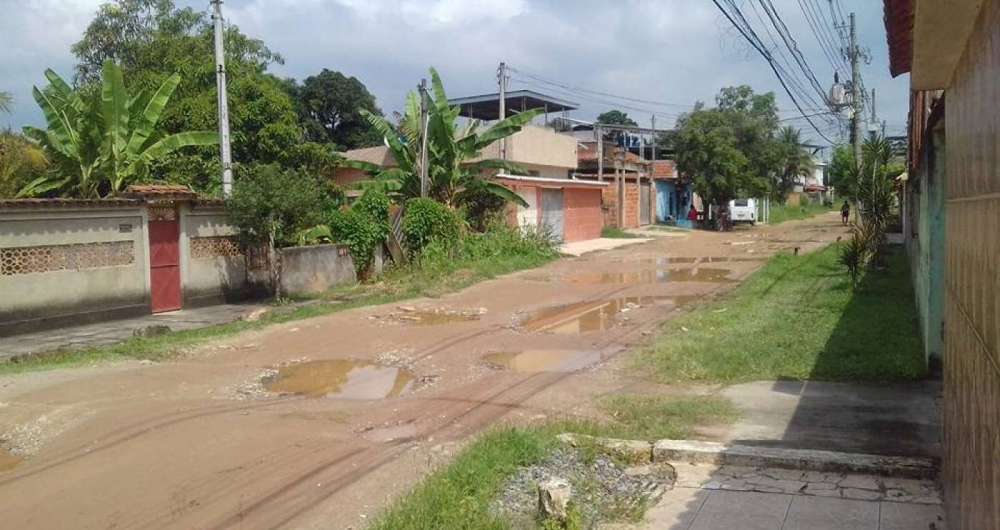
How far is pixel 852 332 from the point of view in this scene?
38.0 ft

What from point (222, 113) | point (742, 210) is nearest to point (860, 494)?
point (222, 113)

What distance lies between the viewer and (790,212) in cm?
6400

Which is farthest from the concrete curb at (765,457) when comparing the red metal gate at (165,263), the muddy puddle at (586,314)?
the red metal gate at (165,263)

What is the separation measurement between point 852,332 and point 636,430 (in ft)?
18.7

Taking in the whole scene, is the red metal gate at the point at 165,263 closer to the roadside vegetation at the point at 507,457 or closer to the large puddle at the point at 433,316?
the large puddle at the point at 433,316

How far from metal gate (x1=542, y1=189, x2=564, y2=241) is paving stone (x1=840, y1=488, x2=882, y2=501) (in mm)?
26267

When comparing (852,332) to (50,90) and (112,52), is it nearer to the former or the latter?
(50,90)

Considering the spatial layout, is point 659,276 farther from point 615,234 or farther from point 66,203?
point 615,234

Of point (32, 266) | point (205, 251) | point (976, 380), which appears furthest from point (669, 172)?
point (976, 380)

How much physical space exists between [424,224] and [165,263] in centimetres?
707

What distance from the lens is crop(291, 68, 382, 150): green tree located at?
4656 centimetres

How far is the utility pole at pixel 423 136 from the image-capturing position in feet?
74.1

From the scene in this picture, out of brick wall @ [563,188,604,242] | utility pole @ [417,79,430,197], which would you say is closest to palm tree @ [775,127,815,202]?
brick wall @ [563,188,604,242]

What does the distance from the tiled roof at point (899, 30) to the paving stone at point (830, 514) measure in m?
2.74
